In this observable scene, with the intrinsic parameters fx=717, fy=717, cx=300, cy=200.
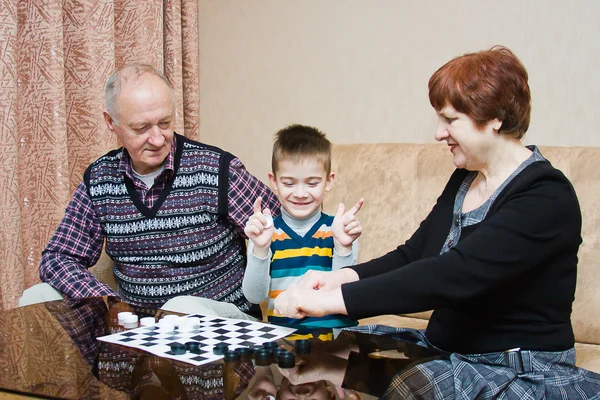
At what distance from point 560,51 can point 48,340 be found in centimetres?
186

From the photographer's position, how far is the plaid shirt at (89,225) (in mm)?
2184

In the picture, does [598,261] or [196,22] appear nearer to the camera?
[598,261]

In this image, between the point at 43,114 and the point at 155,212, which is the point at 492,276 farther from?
the point at 43,114

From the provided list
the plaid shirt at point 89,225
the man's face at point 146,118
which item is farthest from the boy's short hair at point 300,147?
the man's face at point 146,118

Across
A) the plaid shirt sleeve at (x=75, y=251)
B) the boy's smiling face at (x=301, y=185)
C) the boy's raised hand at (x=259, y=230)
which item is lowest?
the plaid shirt sleeve at (x=75, y=251)

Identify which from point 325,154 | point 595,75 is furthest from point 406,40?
point 325,154

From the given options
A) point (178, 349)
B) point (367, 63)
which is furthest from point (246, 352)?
point (367, 63)

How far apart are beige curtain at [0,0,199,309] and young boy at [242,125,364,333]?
3.27 ft

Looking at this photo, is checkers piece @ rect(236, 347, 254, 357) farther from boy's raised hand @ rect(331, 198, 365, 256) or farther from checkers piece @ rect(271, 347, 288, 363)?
boy's raised hand @ rect(331, 198, 365, 256)

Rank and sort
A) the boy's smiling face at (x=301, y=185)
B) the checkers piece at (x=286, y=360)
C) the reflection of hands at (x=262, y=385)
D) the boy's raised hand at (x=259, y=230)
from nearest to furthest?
the reflection of hands at (x=262, y=385) < the checkers piece at (x=286, y=360) < the boy's raised hand at (x=259, y=230) < the boy's smiling face at (x=301, y=185)

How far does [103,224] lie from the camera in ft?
7.56

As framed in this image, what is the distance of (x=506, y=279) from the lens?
4.57 ft

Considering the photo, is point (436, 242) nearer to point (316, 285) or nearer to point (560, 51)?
point (316, 285)

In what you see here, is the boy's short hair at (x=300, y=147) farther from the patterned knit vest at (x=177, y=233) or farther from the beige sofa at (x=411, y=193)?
the beige sofa at (x=411, y=193)
